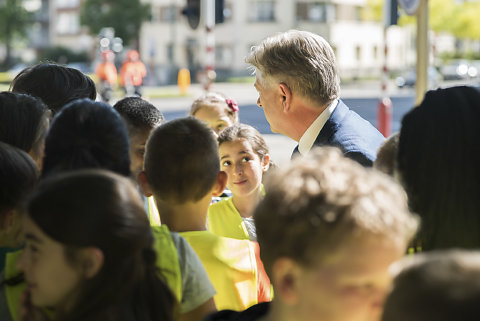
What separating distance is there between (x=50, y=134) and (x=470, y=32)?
60143mm

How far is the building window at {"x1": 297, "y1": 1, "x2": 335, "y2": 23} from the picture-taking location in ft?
194

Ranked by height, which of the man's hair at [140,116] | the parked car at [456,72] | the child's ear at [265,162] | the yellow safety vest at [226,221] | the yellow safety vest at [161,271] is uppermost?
the man's hair at [140,116]

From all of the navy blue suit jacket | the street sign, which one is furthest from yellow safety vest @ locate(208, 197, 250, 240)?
the street sign

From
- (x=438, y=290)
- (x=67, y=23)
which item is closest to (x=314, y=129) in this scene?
(x=438, y=290)

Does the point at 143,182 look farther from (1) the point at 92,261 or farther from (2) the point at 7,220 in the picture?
(1) the point at 92,261

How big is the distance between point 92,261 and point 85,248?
4 cm

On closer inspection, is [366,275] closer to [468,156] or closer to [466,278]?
[466,278]

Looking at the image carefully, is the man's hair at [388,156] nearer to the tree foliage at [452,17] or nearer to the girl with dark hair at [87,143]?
the girl with dark hair at [87,143]

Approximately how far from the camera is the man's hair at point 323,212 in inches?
65.9

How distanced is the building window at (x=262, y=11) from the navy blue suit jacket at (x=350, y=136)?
186 feet

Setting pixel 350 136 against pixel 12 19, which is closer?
pixel 350 136

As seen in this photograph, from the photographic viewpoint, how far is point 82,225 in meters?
2.01

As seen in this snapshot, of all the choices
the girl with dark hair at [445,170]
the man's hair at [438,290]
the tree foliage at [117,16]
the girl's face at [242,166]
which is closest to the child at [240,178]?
the girl's face at [242,166]

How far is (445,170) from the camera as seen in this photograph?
2092 millimetres
